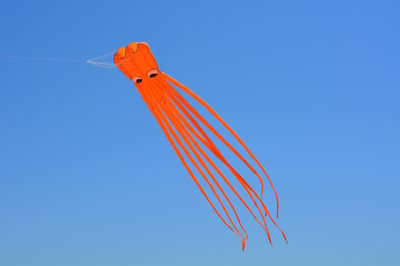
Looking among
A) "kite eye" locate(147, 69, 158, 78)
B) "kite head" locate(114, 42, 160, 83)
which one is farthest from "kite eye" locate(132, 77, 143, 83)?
"kite eye" locate(147, 69, 158, 78)

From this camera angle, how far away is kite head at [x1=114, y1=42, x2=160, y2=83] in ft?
30.3

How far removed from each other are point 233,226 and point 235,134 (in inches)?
84.3

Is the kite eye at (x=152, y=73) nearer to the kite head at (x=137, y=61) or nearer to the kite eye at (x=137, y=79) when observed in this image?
the kite head at (x=137, y=61)

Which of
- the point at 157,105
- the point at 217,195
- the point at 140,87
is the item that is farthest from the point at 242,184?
the point at 140,87

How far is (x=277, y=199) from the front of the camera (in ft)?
28.4

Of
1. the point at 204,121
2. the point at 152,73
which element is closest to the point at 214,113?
the point at 204,121

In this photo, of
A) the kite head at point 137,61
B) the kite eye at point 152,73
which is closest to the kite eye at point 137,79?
the kite head at point 137,61

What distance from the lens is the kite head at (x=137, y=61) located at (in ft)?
30.3

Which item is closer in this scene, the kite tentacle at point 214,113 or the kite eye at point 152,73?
the kite tentacle at point 214,113

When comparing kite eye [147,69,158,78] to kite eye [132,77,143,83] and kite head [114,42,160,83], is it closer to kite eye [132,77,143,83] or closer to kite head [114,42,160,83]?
kite head [114,42,160,83]

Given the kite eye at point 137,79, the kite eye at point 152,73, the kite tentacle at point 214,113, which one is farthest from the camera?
the kite eye at point 137,79

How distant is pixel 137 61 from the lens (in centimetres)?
933

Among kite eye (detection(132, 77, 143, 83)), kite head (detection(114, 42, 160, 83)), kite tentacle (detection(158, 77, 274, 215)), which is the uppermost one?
kite head (detection(114, 42, 160, 83))

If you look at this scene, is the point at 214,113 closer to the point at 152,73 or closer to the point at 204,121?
the point at 204,121
